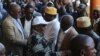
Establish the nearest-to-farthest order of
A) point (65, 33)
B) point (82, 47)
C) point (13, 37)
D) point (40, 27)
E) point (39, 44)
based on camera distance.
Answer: point (82, 47)
point (39, 44)
point (40, 27)
point (65, 33)
point (13, 37)

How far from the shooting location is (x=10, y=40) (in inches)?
201

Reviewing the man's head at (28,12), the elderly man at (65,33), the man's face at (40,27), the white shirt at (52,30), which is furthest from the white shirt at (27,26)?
the man's face at (40,27)

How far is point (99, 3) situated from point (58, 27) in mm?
3508

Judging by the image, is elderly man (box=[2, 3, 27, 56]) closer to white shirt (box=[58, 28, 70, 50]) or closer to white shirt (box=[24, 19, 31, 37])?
white shirt (box=[24, 19, 31, 37])

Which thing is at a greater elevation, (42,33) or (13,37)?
(42,33)

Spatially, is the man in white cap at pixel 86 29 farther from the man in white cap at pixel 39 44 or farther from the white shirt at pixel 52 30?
the white shirt at pixel 52 30

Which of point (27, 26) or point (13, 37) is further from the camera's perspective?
point (27, 26)

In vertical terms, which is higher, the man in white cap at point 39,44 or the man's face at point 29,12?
the man in white cap at point 39,44

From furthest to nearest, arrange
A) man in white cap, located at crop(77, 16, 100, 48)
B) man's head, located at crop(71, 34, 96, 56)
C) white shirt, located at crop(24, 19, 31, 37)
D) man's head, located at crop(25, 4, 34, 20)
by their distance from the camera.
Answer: man's head, located at crop(25, 4, 34, 20) → white shirt, located at crop(24, 19, 31, 37) → man in white cap, located at crop(77, 16, 100, 48) → man's head, located at crop(71, 34, 96, 56)

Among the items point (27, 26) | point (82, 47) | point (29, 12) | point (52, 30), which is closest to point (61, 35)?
point (52, 30)

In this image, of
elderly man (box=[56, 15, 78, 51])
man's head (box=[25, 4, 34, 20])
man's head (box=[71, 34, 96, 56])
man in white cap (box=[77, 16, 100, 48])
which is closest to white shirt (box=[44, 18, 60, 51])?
elderly man (box=[56, 15, 78, 51])

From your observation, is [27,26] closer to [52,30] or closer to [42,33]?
[52,30]

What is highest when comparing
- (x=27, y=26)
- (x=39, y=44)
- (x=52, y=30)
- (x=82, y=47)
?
(x=82, y=47)

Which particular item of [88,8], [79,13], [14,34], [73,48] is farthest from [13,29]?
[88,8]
